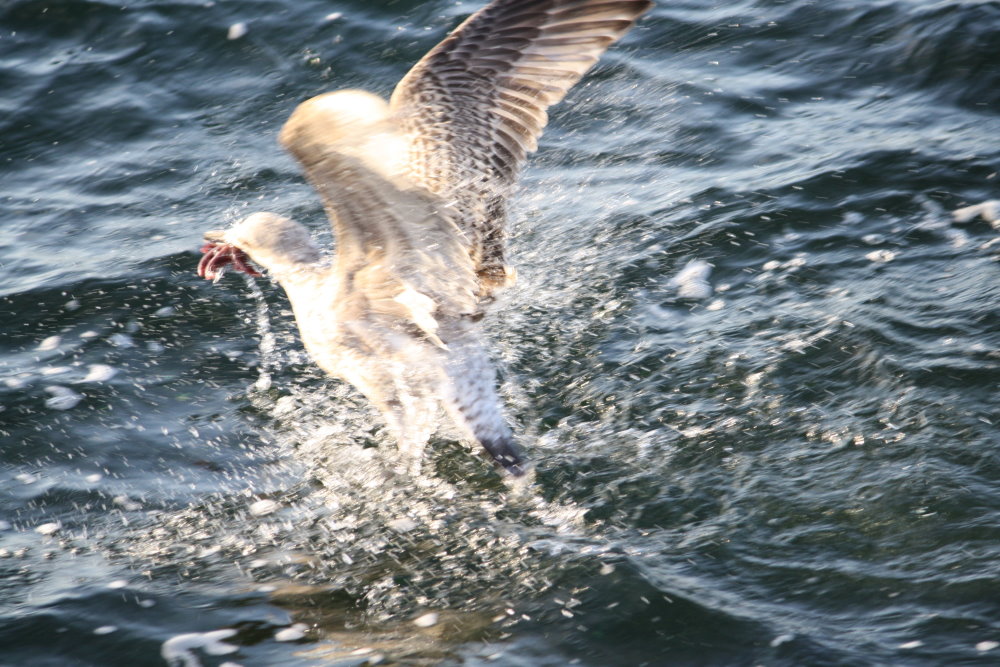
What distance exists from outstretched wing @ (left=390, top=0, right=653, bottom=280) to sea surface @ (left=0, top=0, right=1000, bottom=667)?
941 millimetres

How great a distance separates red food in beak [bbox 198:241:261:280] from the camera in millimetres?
4871

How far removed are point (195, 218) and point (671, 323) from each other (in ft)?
9.90

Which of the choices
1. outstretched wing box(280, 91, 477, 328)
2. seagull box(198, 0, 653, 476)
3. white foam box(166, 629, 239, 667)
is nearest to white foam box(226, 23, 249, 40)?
seagull box(198, 0, 653, 476)

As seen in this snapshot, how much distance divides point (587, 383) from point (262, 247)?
1558 millimetres

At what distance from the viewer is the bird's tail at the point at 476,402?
4027mm

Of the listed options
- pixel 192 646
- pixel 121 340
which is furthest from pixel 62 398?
pixel 192 646

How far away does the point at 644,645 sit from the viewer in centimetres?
307

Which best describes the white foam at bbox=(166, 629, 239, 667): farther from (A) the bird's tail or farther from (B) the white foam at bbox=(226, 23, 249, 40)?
(B) the white foam at bbox=(226, 23, 249, 40)

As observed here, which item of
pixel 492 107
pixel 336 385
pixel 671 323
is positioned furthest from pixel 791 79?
pixel 336 385

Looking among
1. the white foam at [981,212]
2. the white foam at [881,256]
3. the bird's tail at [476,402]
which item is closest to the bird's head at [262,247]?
the bird's tail at [476,402]

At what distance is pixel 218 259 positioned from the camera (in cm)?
492

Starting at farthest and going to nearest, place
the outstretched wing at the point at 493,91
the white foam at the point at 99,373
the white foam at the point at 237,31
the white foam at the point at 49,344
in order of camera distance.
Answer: the white foam at the point at 237,31 < the white foam at the point at 49,344 < the white foam at the point at 99,373 < the outstretched wing at the point at 493,91

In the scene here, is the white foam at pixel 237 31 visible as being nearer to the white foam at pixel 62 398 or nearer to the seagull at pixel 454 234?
the white foam at pixel 62 398

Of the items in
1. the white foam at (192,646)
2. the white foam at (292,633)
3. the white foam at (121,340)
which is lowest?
the white foam at (292,633)
